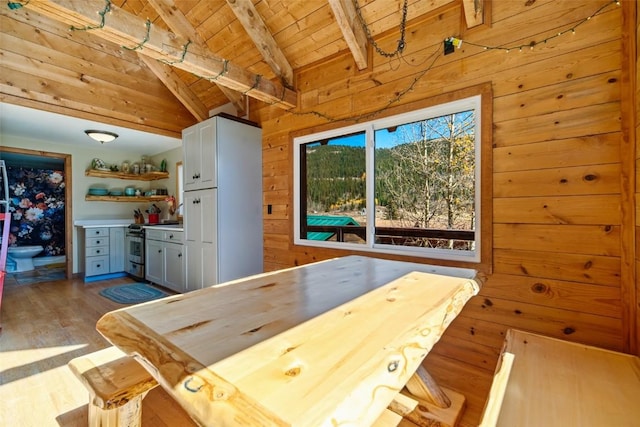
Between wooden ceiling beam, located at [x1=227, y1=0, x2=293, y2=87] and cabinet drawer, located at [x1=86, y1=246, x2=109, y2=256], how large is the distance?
393 centimetres

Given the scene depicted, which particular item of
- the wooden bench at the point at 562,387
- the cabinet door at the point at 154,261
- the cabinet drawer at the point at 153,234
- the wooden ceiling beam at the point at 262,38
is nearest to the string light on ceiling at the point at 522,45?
the wooden ceiling beam at the point at 262,38

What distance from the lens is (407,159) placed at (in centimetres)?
238

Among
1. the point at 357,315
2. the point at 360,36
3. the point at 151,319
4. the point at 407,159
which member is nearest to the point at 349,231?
the point at 407,159

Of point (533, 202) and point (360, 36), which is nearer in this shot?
point (533, 202)

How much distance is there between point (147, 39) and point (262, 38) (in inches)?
43.5

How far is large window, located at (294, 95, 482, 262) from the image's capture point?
6.89 ft

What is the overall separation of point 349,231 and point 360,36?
5.56 feet

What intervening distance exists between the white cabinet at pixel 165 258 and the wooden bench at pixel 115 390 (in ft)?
8.45

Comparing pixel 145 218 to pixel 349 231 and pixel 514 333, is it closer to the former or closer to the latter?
pixel 349 231

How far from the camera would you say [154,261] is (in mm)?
4066

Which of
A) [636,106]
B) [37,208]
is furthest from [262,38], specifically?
[37,208]

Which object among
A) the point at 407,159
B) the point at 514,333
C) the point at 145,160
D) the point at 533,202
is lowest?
the point at 514,333

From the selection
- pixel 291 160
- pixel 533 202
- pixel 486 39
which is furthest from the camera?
pixel 291 160

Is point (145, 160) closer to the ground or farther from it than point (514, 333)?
farther from it
